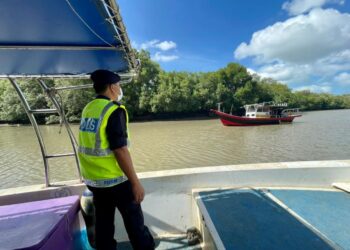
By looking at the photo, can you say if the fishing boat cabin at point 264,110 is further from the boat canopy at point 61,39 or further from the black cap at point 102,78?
the black cap at point 102,78

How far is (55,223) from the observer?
123 centimetres

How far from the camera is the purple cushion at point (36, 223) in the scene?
1051 mm

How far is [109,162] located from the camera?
4.14 ft

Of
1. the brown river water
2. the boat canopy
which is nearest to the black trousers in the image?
the boat canopy

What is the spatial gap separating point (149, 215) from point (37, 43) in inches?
60.9

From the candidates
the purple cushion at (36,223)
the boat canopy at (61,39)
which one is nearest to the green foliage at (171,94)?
the boat canopy at (61,39)

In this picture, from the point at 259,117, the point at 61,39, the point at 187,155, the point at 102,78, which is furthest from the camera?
the point at 259,117

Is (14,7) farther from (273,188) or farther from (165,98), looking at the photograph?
(165,98)

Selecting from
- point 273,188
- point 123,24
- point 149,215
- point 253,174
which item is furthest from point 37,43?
point 273,188

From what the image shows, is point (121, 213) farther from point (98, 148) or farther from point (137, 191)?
point (98, 148)

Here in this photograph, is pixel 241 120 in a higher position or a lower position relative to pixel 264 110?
lower

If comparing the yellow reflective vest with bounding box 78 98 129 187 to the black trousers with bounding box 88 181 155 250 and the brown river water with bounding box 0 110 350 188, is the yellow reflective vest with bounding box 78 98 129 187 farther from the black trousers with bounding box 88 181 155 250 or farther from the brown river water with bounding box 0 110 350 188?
the brown river water with bounding box 0 110 350 188

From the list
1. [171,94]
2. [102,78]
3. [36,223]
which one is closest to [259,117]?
[171,94]

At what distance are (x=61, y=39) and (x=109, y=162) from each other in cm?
91
